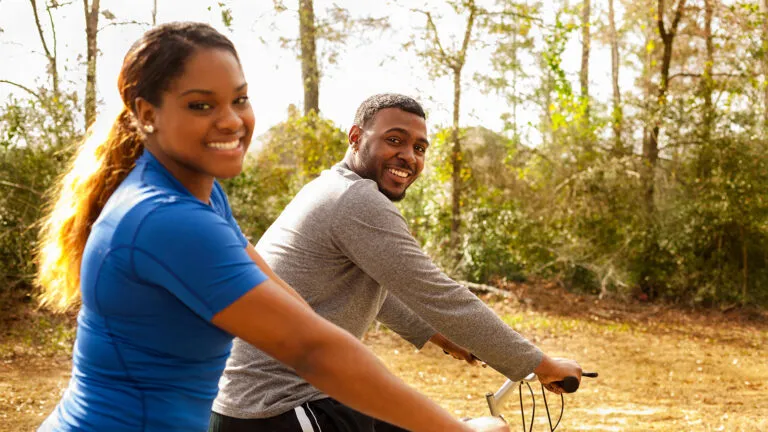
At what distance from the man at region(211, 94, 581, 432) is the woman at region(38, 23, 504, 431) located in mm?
851

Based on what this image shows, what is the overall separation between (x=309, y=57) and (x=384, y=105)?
12980 mm

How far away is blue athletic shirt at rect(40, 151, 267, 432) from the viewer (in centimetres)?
153

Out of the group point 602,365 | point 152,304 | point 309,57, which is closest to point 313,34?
point 309,57

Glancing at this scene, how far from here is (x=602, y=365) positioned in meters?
11.1

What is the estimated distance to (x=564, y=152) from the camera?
16.0m

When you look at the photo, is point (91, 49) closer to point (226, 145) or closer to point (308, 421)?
point (308, 421)

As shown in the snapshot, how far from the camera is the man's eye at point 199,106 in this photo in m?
1.71

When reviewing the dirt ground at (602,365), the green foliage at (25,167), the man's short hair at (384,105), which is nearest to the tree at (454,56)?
the dirt ground at (602,365)

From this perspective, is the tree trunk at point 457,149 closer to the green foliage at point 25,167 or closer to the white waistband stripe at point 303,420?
the green foliage at point 25,167

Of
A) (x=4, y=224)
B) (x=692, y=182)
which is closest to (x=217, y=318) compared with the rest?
(x=4, y=224)

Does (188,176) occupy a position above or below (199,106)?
below

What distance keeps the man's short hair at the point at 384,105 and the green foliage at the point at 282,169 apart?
418 inches

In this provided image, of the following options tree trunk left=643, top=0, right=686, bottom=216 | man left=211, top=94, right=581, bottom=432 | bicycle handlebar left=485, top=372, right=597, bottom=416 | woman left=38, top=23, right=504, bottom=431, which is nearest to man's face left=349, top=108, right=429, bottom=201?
man left=211, top=94, right=581, bottom=432

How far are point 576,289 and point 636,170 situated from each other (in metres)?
2.47
